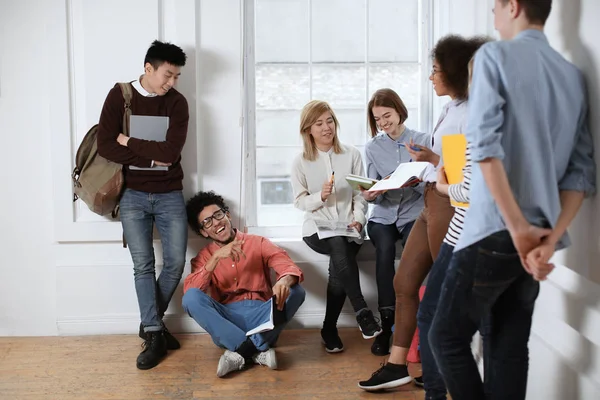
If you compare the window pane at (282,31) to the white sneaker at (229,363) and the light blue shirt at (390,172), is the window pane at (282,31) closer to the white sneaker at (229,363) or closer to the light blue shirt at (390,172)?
the light blue shirt at (390,172)

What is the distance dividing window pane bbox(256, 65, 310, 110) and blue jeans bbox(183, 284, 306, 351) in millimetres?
1143

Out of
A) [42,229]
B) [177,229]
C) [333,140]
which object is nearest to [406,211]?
[333,140]

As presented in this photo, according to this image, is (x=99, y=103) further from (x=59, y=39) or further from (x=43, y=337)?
(x=43, y=337)

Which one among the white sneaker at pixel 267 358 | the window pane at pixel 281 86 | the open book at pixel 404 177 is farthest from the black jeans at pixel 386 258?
the window pane at pixel 281 86

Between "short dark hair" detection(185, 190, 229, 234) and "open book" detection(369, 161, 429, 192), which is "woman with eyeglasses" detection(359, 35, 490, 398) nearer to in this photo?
"open book" detection(369, 161, 429, 192)

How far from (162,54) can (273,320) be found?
4.78 ft

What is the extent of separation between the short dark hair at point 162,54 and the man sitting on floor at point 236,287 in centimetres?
74

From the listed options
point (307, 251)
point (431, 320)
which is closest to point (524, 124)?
point (431, 320)

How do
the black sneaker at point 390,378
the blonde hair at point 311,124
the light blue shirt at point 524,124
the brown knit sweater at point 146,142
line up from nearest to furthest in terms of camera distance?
the light blue shirt at point 524,124 < the black sneaker at point 390,378 < the brown knit sweater at point 146,142 < the blonde hair at point 311,124

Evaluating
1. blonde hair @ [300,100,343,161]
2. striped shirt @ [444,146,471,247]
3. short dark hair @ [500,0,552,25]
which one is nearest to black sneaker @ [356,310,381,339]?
blonde hair @ [300,100,343,161]

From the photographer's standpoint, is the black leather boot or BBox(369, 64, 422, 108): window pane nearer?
the black leather boot

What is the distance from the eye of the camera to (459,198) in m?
2.18

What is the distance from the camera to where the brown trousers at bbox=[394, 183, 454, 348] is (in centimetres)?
249

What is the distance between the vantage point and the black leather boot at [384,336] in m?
3.51
